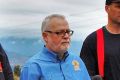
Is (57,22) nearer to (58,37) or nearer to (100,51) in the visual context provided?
(58,37)

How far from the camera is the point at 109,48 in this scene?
704cm

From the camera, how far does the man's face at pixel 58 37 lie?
6148 mm

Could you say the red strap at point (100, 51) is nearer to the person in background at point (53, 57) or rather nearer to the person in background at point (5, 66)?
the person in background at point (53, 57)

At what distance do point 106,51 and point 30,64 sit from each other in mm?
1404

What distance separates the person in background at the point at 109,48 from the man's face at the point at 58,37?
1.05 meters

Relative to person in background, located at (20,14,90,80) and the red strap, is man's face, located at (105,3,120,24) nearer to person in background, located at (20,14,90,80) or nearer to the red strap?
the red strap

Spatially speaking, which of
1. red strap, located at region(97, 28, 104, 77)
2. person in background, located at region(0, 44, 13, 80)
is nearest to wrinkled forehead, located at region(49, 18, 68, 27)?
red strap, located at region(97, 28, 104, 77)

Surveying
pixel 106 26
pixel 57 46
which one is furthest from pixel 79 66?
pixel 106 26

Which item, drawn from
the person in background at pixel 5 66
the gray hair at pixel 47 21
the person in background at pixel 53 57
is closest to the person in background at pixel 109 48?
the person in background at pixel 53 57

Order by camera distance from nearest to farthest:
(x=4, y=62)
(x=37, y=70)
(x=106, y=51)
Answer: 1. (x=37, y=70)
2. (x=106, y=51)
3. (x=4, y=62)

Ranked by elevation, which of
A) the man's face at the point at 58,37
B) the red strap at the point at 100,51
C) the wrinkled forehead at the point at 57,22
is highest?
the wrinkled forehead at the point at 57,22

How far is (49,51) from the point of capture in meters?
6.20

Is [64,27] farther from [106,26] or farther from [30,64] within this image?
[106,26]

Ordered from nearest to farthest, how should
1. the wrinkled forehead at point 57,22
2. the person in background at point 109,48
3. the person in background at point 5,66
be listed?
the wrinkled forehead at point 57,22, the person in background at point 109,48, the person in background at point 5,66
